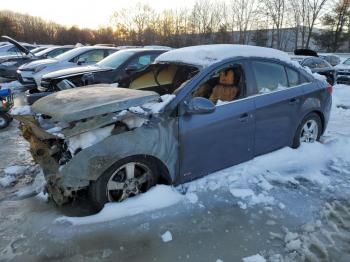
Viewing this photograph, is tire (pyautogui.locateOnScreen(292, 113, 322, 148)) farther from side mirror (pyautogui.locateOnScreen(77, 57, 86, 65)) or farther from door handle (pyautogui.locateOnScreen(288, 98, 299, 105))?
side mirror (pyautogui.locateOnScreen(77, 57, 86, 65))

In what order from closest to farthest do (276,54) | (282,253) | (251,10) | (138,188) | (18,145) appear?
(282,253) → (138,188) → (276,54) → (18,145) → (251,10)

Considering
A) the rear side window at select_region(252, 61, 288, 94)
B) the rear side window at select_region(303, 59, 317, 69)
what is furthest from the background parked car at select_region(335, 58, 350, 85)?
the rear side window at select_region(252, 61, 288, 94)

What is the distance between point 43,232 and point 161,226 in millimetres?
1154

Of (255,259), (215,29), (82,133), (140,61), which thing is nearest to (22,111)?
(82,133)

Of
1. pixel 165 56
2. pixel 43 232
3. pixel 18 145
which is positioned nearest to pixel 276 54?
pixel 165 56

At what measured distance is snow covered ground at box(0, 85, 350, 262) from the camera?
3.29 m

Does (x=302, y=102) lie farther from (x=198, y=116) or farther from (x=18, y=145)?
(x=18, y=145)

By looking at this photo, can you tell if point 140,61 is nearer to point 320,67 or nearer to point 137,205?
point 137,205

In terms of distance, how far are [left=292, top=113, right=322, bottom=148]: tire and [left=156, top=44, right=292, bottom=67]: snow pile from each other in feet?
3.19

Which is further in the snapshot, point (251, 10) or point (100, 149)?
point (251, 10)

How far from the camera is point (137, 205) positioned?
394 centimetres

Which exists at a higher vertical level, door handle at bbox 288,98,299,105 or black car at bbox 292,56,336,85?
door handle at bbox 288,98,299,105

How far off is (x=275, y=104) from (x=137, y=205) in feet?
7.65

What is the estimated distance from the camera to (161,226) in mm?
3688
